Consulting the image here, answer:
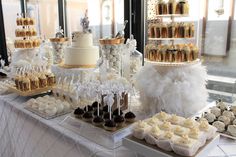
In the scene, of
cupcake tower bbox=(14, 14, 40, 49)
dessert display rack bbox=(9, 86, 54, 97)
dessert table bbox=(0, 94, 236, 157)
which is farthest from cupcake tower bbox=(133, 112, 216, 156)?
cupcake tower bbox=(14, 14, 40, 49)

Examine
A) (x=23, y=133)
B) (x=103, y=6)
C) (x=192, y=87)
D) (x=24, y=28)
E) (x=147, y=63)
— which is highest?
(x=103, y=6)

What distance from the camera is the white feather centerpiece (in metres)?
1.20

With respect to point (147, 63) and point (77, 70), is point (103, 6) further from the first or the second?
point (147, 63)

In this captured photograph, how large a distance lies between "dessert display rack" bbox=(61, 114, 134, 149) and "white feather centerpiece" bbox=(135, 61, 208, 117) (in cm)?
25

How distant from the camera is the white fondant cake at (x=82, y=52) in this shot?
5.15ft

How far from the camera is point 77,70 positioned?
1499mm

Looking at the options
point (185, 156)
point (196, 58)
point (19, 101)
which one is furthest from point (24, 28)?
point (185, 156)

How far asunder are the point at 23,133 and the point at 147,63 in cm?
85

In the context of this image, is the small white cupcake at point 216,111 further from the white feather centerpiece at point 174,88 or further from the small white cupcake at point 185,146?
the small white cupcake at point 185,146

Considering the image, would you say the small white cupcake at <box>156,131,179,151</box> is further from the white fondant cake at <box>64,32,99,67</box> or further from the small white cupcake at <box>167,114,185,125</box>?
the white fondant cake at <box>64,32,99,67</box>

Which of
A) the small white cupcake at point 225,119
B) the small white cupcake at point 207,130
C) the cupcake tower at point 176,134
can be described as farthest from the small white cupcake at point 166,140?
the small white cupcake at point 225,119

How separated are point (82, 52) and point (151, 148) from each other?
3.00 feet

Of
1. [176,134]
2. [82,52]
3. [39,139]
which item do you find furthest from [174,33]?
[39,139]

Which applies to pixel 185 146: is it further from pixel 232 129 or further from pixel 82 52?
pixel 82 52
